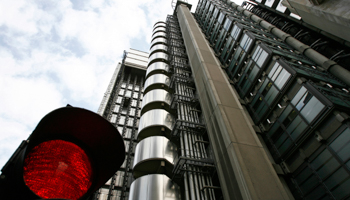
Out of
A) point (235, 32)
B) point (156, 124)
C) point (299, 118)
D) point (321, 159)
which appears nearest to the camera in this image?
point (321, 159)

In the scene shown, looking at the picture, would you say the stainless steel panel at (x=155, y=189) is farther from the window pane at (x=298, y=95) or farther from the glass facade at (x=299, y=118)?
the window pane at (x=298, y=95)

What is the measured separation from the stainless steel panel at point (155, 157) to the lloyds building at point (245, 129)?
8 cm

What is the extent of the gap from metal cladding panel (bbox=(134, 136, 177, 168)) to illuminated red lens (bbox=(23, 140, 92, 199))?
1305 centimetres

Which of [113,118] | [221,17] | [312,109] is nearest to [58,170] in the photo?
→ [312,109]

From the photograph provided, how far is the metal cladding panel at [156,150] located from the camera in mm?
15484

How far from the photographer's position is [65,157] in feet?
8.41

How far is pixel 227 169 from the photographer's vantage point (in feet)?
36.0

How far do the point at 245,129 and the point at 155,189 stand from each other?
654cm

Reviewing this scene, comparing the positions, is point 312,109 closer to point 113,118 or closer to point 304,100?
point 304,100

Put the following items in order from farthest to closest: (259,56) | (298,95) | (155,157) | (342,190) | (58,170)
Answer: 1. (259,56)
2. (155,157)
3. (298,95)
4. (342,190)
5. (58,170)

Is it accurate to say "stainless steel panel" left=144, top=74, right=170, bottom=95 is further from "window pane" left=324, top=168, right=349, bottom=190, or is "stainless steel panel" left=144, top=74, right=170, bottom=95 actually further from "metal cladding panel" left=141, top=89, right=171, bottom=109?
"window pane" left=324, top=168, right=349, bottom=190

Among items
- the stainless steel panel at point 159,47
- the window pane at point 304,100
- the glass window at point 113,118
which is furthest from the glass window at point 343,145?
the stainless steel panel at point 159,47

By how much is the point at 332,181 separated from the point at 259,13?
36.6 metres

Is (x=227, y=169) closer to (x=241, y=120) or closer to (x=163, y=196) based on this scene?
(x=241, y=120)
